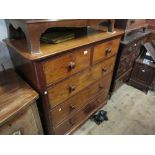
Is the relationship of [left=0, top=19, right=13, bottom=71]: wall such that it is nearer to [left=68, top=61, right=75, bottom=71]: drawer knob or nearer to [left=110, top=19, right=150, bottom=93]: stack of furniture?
[left=68, top=61, right=75, bottom=71]: drawer knob

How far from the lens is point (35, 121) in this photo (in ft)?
3.07

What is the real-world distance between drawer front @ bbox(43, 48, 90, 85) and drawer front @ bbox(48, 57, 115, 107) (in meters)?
0.07

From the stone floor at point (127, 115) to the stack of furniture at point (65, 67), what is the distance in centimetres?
25

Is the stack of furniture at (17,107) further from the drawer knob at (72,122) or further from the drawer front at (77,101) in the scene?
the drawer knob at (72,122)

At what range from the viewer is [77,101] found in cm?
126

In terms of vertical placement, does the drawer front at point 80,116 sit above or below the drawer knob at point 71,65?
below

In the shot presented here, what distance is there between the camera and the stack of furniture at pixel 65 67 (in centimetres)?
75

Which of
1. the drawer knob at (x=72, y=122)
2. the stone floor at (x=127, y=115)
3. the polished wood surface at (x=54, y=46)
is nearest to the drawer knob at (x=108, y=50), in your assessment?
the polished wood surface at (x=54, y=46)

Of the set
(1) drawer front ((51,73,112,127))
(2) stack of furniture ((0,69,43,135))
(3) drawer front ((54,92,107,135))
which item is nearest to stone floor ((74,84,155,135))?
(3) drawer front ((54,92,107,135))

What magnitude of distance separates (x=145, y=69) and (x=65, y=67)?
5.13 feet

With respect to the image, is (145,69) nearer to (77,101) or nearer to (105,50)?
(105,50)

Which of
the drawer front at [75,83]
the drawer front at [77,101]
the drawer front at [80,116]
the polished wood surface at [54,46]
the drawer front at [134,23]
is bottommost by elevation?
the drawer front at [80,116]

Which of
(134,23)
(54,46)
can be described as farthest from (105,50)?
(134,23)
